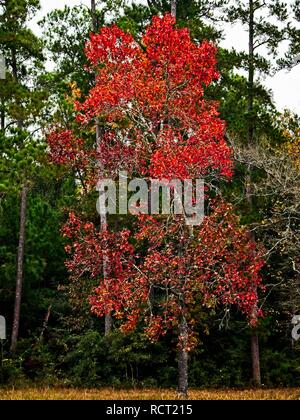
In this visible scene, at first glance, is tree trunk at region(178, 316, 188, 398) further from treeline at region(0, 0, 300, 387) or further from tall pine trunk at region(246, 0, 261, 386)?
tall pine trunk at region(246, 0, 261, 386)

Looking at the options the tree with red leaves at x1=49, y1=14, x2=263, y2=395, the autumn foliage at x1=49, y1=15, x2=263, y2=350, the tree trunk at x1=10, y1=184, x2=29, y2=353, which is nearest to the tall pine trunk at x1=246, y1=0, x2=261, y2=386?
the autumn foliage at x1=49, y1=15, x2=263, y2=350

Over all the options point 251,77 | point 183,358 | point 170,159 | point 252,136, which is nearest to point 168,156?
point 170,159

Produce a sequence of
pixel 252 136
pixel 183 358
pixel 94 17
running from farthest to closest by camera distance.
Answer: pixel 94 17 < pixel 252 136 < pixel 183 358

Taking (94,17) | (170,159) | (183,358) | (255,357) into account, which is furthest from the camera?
(94,17)

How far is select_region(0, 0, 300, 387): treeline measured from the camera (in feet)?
75.6

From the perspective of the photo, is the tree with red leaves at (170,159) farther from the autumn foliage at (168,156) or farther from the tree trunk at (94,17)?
the tree trunk at (94,17)

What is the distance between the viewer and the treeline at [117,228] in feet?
75.6

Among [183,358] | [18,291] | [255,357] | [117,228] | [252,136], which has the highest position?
[252,136]

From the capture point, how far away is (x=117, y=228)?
87.0 ft

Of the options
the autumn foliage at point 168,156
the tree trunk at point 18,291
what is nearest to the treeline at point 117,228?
the tree trunk at point 18,291

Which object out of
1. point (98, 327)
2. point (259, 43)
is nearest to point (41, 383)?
point (98, 327)

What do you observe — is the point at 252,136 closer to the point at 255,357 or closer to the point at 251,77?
the point at 251,77

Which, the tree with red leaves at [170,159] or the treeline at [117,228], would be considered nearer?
the tree with red leaves at [170,159]
